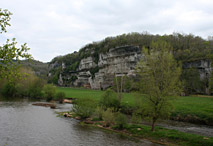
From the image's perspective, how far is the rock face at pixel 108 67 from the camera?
83562 millimetres

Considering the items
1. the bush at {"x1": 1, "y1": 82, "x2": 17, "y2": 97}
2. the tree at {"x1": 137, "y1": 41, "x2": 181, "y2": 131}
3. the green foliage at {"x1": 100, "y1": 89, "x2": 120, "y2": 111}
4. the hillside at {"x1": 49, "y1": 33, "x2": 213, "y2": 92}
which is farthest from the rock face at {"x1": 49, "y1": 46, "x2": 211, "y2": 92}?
the tree at {"x1": 137, "y1": 41, "x2": 181, "y2": 131}

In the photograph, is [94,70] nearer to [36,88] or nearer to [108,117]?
[36,88]

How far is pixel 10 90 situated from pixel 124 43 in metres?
70.3

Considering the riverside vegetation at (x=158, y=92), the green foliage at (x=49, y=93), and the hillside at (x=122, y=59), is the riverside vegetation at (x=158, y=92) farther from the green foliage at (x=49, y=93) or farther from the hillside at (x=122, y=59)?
the green foliage at (x=49, y=93)

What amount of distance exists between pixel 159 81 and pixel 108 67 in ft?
325

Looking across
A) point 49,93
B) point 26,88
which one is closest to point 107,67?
point 26,88

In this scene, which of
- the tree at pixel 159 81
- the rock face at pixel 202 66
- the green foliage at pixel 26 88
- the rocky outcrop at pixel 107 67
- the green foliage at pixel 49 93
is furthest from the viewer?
the rocky outcrop at pixel 107 67

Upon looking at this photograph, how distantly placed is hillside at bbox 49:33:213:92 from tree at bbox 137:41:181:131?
36213 mm

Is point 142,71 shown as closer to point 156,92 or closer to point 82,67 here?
point 156,92

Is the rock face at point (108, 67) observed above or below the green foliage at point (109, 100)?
above

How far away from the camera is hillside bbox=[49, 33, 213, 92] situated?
7994 cm

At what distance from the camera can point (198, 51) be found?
85.4 meters

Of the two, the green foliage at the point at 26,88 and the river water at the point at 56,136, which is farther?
the green foliage at the point at 26,88

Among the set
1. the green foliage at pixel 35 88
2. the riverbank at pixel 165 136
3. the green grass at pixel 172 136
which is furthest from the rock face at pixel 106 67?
the green grass at pixel 172 136
